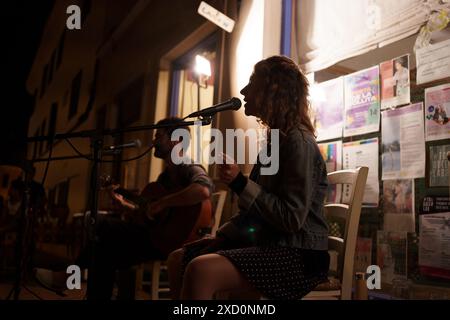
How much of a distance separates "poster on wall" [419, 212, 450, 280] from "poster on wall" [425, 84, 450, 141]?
1.00 ft

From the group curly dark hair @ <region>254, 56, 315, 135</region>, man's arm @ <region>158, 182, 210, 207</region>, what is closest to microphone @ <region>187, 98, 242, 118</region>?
curly dark hair @ <region>254, 56, 315, 135</region>

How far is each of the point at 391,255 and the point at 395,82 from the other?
75 centimetres

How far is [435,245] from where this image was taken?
1520mm

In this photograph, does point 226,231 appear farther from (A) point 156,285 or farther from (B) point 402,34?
(B) point 402,34

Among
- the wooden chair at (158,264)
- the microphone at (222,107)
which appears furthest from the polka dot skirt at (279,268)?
the wooden chair at (158,264)

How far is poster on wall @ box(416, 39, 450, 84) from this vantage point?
59.5 inches

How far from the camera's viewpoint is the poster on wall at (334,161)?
1.98 metres

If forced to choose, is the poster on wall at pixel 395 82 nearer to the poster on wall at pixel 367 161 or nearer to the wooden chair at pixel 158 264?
the poster on wall at pixel 367 161

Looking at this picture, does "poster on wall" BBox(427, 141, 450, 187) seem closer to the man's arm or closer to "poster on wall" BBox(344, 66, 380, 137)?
"poster on wall" BBox(344, 66, 380, 137)

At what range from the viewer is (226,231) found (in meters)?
1.28

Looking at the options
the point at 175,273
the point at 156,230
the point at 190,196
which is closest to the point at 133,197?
the point at 156,230

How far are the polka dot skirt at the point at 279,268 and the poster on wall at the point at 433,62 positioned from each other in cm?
90

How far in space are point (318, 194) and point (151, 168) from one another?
9.59ft
